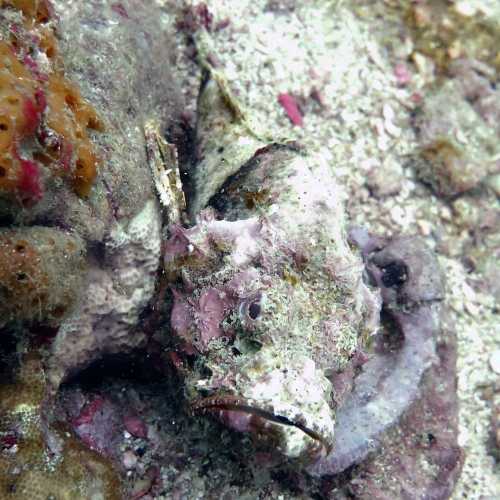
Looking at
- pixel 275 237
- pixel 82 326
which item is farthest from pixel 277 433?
pixel 82 326

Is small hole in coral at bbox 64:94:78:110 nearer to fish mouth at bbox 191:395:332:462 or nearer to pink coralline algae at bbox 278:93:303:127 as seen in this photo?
fish mouth at bbox 191:395:332:462

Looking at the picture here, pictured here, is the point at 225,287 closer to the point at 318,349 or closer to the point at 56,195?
the point at 318,349

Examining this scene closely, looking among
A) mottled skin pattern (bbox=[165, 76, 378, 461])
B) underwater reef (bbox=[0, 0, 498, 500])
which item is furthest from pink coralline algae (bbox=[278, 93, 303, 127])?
mottled skin pattern (bbox=[165, 76, 378, 461])

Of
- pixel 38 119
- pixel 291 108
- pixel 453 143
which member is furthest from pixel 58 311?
pixel 453 143

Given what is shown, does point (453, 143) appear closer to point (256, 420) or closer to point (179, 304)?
point (179, 304)

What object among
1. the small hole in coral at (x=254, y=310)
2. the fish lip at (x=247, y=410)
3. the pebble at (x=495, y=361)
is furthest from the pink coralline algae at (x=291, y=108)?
the fish lip at (x=247, y=410)
